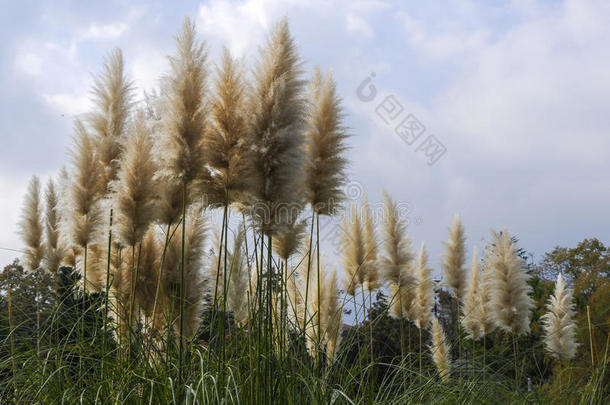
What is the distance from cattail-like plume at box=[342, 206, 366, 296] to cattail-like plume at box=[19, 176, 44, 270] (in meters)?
3.60

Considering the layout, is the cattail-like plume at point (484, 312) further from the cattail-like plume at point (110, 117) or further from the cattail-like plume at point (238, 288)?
the cattail-like plume at point (110, 117)

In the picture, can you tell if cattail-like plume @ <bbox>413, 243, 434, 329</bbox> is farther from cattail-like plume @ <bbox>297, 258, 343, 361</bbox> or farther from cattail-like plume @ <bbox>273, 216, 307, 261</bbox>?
cattail-like plume @ <bbox>273, 216, 307, 261</bbox>

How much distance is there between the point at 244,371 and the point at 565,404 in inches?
114

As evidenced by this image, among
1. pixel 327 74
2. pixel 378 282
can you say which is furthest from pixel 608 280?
pixel 327 74

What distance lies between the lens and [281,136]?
3645mm

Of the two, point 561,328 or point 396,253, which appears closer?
point 396,253

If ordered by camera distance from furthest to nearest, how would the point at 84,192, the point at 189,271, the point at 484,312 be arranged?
the point at 484,312 → the point at 189,271 → the point at 84,192

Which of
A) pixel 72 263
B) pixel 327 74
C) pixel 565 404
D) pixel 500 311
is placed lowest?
pixel 565 404

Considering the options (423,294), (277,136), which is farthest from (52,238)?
(423,294)

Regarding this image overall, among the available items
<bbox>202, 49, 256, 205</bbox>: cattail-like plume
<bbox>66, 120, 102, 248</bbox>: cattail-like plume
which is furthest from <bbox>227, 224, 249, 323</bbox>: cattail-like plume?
<bbox>202, 49, 256, 205</bbox>: cattail-like plume

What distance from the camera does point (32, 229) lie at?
634 centimetres

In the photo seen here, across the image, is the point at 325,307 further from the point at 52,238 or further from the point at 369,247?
the point at 52,238

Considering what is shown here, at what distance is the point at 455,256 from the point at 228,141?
5.46 metres

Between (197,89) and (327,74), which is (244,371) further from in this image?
(327,74)
